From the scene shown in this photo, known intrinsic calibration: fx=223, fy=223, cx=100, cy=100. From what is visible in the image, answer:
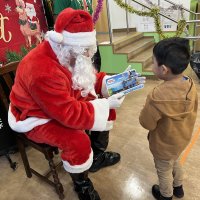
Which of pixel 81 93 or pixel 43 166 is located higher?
pixel 81 93

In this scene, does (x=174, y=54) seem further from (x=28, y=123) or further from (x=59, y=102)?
(x=28, y=123)

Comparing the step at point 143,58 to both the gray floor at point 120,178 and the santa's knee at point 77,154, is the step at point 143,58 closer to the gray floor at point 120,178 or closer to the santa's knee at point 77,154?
the gray floor at point 120,178

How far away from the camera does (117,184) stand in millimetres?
1563

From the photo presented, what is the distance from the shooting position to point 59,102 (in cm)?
114

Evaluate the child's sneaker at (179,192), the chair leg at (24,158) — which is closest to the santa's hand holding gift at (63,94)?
the chair leg at (24,158)

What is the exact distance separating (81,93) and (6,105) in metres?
0.64

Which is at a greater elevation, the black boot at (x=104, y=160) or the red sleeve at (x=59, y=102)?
the red sleeve at (x=59, y=102)

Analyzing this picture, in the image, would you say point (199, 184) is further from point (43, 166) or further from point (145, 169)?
point (43, 166)

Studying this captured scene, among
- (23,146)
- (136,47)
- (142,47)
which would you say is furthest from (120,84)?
(142,47)

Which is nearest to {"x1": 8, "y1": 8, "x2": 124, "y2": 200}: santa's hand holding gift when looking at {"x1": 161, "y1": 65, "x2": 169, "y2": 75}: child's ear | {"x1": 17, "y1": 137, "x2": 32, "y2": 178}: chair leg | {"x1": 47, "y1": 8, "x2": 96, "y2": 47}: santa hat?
{"x1": 47, "y1": 8, "x2": 96, "y2": 47}: santa hat

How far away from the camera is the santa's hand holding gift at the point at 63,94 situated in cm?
112

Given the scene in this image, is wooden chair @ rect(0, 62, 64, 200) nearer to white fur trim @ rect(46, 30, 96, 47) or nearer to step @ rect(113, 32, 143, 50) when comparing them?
white fur trim @ rect(46, 30, 96, 47)

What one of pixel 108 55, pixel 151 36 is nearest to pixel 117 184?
pixel 108 55

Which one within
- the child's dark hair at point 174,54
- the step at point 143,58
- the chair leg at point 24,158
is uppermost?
the child's dark hair at point 174,54
